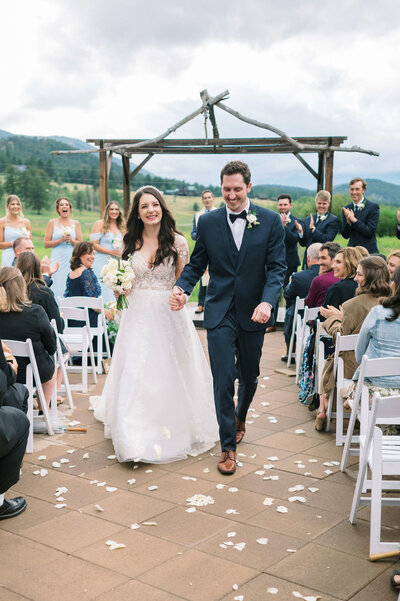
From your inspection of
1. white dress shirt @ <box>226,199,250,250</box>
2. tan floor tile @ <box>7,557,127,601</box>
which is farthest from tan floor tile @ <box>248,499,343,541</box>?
white dress shirt @ <box>226,199,250,250</box>

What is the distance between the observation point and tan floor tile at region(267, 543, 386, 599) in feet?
10.2

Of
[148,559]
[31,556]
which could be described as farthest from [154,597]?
[31,556]

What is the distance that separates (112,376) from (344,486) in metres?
2.09

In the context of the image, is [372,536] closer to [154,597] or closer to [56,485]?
[154,597]

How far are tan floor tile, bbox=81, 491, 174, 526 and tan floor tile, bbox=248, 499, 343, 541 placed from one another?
1.93ft

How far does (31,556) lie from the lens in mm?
3430

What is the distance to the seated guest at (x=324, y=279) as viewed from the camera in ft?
21.6

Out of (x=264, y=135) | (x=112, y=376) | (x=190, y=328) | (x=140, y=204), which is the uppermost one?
(x=264, y=135)

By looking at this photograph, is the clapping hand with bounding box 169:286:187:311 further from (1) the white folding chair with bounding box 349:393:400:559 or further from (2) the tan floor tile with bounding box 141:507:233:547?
(1) the white folding chair with bounding box 349:393:400:559

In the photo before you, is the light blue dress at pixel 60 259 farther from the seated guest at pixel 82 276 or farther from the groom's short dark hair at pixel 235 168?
the groom's short dark hair at pixel 235 168

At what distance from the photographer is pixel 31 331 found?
5.23 meters

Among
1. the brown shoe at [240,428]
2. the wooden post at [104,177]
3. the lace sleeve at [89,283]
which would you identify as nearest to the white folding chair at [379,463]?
the brown shoe at [240,428]

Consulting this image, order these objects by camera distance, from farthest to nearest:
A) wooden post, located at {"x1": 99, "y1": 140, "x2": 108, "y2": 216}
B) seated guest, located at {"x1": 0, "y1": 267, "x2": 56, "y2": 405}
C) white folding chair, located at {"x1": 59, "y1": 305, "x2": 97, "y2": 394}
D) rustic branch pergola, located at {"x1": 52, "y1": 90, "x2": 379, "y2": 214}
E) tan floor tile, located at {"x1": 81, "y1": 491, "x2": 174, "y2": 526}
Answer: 1. wooden post, located at {"x1": 99, "y1": 140, "x2": 108, "y2": 216}
2. rustic branch pergola, located at {"x1": 52, "y1": 90, "x2": 379, "y2": 214}
3. white folding chair, located at {"x1": 59, "y1": 305, "x2": 97, "y2": 394}
4. seated guest, located at {"x1": 0, "y1": 267, "x2": 56, "y2": 405}
5. tan floor tile, located at {"x1": 81, "y1": 491, "x2": 174, "y2": 526}

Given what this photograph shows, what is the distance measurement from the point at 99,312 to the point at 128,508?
157 inches
